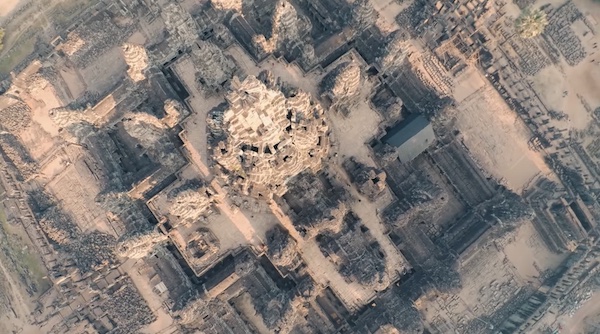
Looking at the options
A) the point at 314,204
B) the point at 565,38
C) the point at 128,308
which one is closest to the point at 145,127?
the point at 314,204

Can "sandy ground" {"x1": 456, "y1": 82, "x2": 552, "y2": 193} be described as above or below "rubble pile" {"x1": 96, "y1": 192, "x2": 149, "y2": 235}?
below

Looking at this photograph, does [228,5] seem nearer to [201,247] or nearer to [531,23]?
[201,247]

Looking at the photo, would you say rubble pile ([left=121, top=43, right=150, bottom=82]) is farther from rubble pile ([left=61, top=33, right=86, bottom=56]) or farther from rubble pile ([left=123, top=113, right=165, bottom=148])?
rubble pile ([left=61, top=33, right=86, bottom=56])

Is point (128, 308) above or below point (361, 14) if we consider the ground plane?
below

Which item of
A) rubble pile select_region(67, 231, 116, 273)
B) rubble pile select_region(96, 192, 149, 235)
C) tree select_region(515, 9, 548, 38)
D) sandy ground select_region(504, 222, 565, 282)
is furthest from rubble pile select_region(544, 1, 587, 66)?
rubble pile select_region(67, 231, 116, 273)

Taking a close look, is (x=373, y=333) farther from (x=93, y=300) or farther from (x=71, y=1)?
(x=71, y=1)
